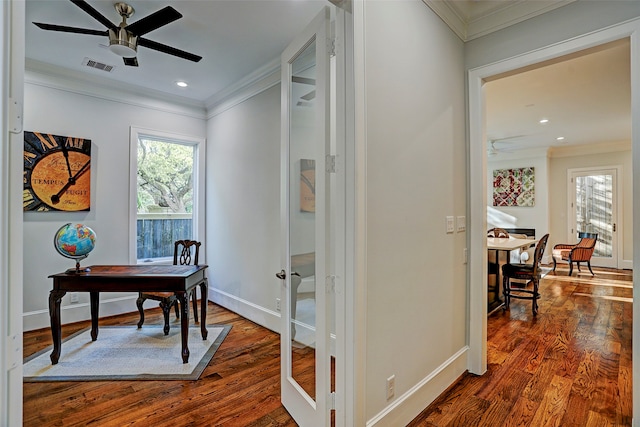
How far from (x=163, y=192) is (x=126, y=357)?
7.46 ft

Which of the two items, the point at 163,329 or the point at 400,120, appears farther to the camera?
the point at 163,329

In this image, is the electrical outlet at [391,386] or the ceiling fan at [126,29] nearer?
the electrical outlet at [391,386]

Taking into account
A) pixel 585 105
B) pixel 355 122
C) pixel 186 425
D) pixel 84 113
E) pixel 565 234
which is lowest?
pixel 186 425

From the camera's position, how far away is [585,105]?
15.2 feet

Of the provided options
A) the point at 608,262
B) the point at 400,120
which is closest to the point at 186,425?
the point at 400,120

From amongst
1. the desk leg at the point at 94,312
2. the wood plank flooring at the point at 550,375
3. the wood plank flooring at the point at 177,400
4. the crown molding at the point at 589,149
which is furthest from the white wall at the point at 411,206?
the crown molding at the point at 589,149

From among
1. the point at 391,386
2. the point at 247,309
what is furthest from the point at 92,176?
the point at 391,386

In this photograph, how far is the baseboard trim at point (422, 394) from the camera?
1783 mm

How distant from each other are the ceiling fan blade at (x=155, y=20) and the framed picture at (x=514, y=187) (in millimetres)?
8318

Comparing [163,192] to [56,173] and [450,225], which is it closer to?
[56,173]

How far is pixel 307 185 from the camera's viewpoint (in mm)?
1878

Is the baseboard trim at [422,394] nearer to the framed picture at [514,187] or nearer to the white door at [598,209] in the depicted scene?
the framed picture at [514,187]

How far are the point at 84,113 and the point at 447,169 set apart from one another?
13.1ft

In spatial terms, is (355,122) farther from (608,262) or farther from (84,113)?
(608,262)
